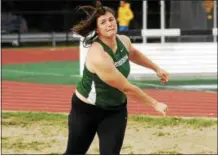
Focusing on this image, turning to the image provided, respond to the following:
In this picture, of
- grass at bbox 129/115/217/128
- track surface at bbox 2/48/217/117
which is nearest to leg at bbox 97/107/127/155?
grass at bbox 129/115/217/128

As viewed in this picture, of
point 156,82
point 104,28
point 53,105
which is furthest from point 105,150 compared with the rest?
point 156,82

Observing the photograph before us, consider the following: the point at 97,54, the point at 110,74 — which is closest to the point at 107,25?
the point at 97,54

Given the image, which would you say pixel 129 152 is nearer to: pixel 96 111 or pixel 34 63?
pixel 96 111

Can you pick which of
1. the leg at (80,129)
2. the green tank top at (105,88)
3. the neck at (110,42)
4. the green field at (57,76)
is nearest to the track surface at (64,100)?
the green field at (57,76)

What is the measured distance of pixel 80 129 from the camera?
491cm

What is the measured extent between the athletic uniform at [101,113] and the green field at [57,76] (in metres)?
8.82

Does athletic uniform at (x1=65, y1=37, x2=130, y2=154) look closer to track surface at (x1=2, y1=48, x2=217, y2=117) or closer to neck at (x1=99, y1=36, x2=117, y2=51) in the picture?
neck at (x1=99, y1=36, x2=117, y2=51)

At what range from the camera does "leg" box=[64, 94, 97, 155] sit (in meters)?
4.88

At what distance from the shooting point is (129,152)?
7652 mm

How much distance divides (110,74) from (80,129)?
25.5 inches

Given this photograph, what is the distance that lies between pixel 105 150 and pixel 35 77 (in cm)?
1133

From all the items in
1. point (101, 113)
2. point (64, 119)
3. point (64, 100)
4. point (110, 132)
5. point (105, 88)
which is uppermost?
point (105, 88)

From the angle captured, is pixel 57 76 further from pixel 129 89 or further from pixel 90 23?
pixel 129 89

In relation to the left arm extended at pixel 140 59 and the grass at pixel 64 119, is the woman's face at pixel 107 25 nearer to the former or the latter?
the left arm extended at pixel 140 59
